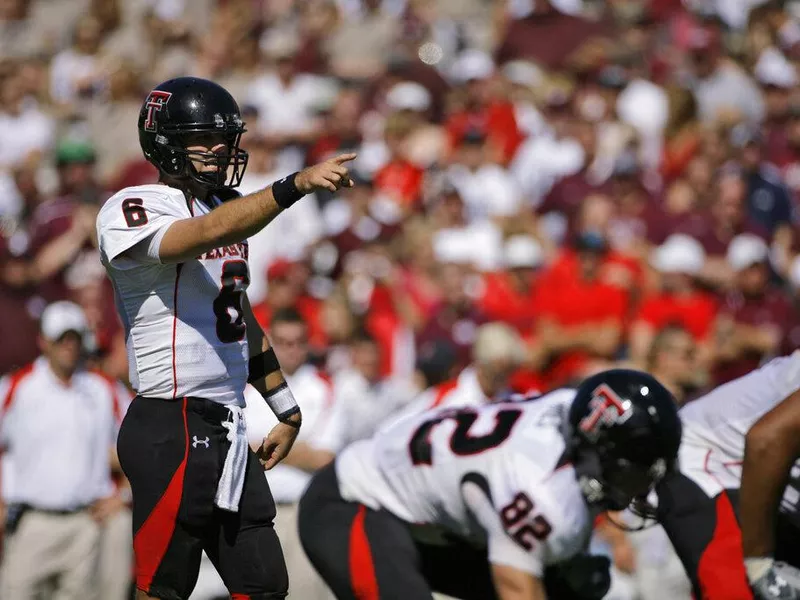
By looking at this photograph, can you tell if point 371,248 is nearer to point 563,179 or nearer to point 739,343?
point 563,179

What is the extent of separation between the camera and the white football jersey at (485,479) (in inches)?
192

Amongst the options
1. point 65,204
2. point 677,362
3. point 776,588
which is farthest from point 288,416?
point 65,204

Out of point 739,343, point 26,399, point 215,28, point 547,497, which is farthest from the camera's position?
point 215,28

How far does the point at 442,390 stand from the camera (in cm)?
823

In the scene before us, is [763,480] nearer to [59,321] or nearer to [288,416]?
[288,416]

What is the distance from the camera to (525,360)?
29.6 ft

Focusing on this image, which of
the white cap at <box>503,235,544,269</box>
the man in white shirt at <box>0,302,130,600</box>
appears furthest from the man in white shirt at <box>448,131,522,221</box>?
the man in white shirt at <box>0,302,130,600</box>

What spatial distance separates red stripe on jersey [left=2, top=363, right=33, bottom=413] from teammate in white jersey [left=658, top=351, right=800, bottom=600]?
4237 millimetres

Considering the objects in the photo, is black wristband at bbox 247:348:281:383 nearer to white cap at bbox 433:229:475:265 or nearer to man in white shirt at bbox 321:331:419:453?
man in white shirt at bbox 321:331:419:453

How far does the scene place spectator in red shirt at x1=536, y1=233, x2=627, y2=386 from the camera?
367 inches

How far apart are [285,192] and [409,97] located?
858cm

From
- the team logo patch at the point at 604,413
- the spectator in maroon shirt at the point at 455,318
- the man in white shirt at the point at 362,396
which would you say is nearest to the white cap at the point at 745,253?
the spectator in maroon shirt at the point at 455,318

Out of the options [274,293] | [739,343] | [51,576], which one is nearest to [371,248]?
[274,293]

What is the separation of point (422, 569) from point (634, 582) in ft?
7.22
